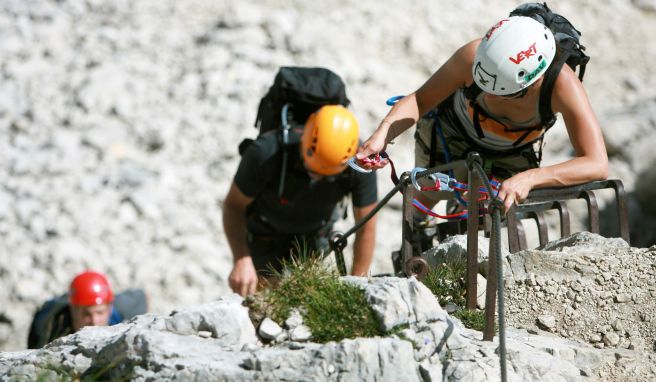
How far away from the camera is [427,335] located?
4711mm

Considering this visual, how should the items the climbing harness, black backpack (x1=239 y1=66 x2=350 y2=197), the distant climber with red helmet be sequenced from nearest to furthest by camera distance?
the climbing harness, black backpack (x1=239 y1=66 x2=350 y2=197), the distant climber with red helmet

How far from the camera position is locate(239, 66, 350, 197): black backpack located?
8.23 metres

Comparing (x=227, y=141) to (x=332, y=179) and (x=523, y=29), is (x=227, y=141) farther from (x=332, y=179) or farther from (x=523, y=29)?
(x=523, y=29)

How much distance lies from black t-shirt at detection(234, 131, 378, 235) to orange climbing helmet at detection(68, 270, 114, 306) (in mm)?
1707

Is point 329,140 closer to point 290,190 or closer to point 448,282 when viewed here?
point 290,190

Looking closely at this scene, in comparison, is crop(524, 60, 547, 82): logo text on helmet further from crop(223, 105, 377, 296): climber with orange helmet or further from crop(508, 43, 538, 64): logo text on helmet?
crop(223, 105, 377, 296): climber with orange helmet

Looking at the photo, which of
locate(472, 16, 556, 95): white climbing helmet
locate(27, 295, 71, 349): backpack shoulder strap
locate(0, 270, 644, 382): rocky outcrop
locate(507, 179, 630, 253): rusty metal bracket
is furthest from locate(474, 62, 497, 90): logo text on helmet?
locate(27, 295, 71, 349): backpack shoulder strap

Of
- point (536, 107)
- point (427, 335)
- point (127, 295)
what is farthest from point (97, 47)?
point (427, 335)

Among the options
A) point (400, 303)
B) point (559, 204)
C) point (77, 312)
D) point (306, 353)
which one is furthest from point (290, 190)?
point (306, 353)

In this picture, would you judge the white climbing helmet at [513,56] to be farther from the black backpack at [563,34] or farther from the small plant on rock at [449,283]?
the small plant on rock at [449,283]

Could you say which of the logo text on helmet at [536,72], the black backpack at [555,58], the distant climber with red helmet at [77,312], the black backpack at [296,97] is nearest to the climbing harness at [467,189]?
the black backpack at [555,58]

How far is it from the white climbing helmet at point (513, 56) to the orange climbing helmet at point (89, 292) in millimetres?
4803

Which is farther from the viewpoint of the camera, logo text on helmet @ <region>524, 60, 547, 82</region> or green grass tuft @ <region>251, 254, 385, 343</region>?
logo text on helmet @ <region>524, 60, 547, 82</region>

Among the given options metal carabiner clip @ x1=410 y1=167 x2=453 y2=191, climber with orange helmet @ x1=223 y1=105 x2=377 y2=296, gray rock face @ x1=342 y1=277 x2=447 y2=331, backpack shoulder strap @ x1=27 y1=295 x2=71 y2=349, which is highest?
climber with orange helmet @ x1=223 y1=105 x2=377 y2=296
